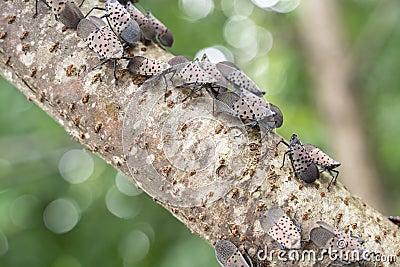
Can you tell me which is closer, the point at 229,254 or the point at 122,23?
the point at 229,254

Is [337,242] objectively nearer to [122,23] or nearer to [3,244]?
[122,23]

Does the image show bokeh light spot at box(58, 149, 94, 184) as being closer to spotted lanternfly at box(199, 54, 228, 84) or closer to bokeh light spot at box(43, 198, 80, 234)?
bokeh light spot at box(43, 198, 80, 234)

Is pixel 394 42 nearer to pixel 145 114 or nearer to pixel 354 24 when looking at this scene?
pixel 354 24

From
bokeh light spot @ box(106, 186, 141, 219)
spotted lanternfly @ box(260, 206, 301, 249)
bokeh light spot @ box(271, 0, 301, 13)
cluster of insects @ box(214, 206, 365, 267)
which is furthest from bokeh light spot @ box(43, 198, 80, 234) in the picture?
bokeh light spot @ box(271, 0, 301, 13)

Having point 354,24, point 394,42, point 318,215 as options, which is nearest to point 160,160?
point 318,215

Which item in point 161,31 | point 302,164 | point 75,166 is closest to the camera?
point 302,164

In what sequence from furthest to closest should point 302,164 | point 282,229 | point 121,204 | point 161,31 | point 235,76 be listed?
point 121,204
point 161,31
point 235,76
point 302,164
point 282,229

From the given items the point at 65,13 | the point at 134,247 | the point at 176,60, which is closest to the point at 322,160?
the point at 176,60
